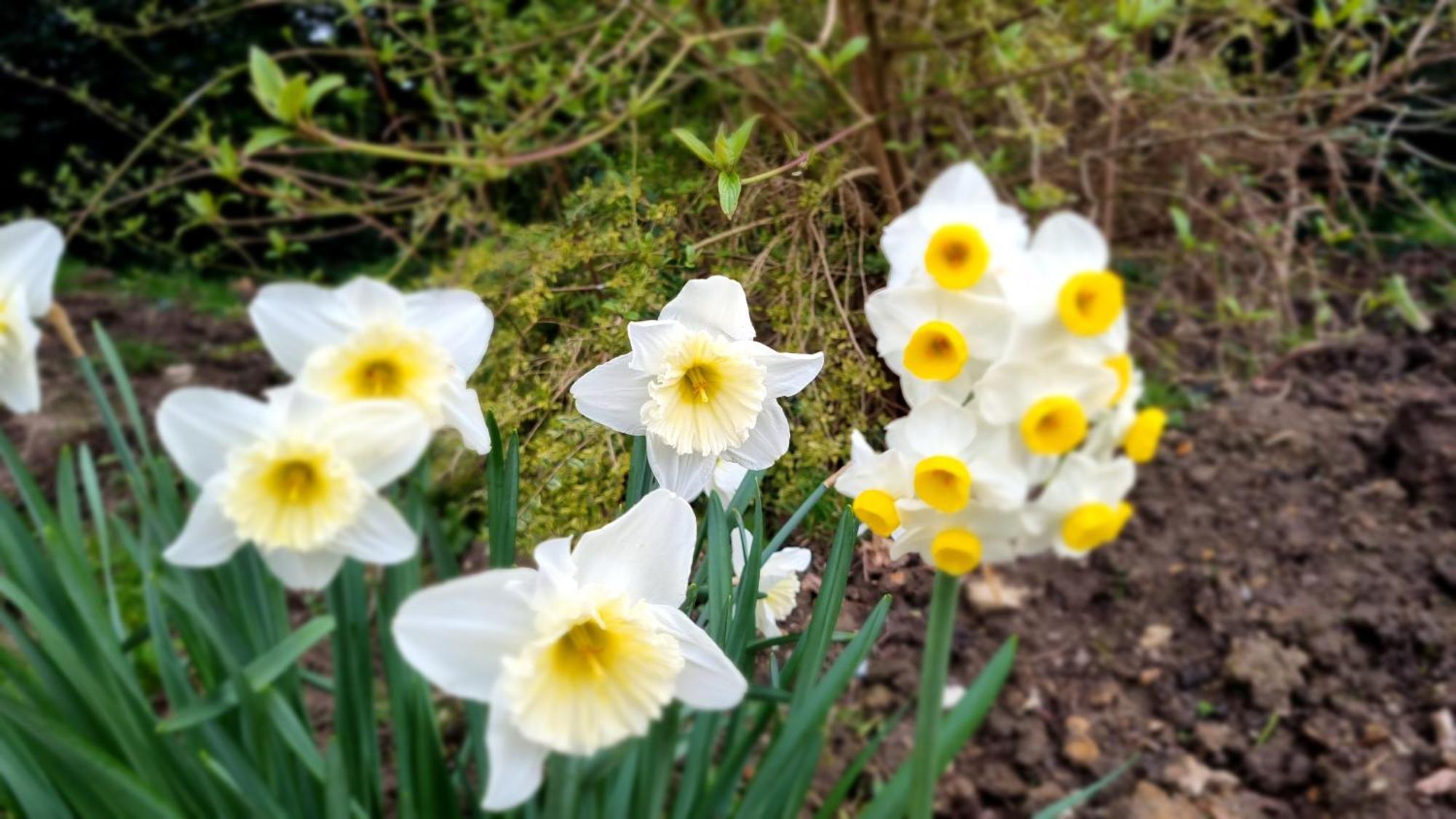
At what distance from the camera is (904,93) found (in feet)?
6.92

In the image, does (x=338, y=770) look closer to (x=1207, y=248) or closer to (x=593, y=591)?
(x=593, y=591)

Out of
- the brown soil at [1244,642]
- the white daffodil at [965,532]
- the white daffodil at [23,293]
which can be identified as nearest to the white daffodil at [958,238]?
the white daffodil at [965,532]

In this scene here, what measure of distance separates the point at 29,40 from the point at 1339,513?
17.6 ft

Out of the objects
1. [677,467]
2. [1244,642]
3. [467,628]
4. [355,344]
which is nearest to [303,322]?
[355,344]

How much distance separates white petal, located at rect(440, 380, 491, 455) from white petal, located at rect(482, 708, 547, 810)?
142 millimetres

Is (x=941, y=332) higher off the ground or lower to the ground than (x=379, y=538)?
higher

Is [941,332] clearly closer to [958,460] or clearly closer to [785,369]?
[958,460]

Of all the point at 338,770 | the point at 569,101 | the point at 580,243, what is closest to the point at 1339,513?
the point at 569,101

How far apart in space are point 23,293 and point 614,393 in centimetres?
34

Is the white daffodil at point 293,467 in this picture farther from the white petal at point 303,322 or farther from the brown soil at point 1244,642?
the brown soil at point 1244,642

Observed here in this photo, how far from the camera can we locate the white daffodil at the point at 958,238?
463mm

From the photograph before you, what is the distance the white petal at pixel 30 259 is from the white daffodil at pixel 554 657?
0.28 meters

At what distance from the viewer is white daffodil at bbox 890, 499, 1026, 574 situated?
463mm

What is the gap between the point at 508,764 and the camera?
0.50 m
